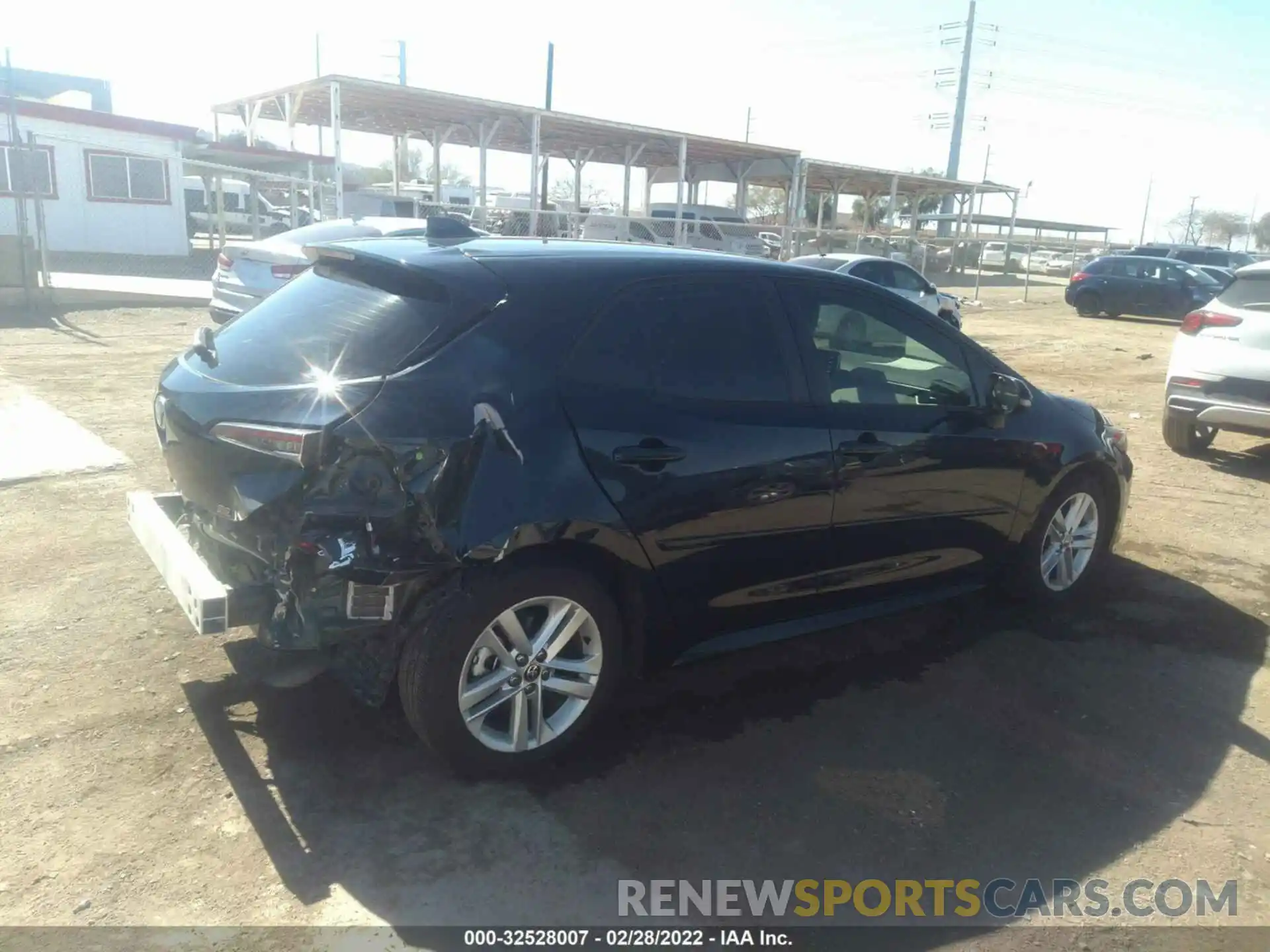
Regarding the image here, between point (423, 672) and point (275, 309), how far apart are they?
155 centimetres

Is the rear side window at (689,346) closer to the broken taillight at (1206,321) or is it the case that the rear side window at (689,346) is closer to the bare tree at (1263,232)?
the broken taillight at (1206,321)

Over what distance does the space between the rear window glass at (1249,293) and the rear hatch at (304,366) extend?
6.67 meters

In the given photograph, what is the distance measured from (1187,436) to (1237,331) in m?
1.24

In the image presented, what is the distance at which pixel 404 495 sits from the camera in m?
2.92

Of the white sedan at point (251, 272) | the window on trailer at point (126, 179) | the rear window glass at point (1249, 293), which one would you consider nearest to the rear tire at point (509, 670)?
the rear window glass at point (1249, 293)

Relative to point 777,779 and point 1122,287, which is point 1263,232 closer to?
point 1122,287

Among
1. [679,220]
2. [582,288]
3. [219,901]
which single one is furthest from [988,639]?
[679,220]

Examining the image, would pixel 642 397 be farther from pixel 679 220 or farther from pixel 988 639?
pixel 679 220

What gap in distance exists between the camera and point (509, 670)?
318 cm

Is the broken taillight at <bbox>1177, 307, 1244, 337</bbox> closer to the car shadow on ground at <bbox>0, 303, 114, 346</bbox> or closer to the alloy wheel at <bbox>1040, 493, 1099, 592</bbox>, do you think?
the alloy wheel at <bbox>1040, 493, 1099, 592</bbox>

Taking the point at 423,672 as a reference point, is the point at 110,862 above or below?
below

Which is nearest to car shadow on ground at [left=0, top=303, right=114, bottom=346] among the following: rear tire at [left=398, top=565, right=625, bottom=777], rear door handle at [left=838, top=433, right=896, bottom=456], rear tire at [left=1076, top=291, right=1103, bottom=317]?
rear tire at [left=398, top=565, right=625, bottom=777]

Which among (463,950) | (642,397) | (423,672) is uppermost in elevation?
(642,397)

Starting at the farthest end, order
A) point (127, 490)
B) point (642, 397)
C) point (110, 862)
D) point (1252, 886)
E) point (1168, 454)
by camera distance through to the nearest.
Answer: point (1168, 454), point (127, 490), point (642, 397), point (1252, 886), point (110, 862)
